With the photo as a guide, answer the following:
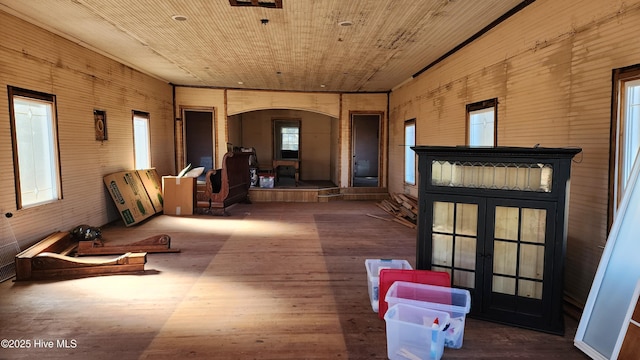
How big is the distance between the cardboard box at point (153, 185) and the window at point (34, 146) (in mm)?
2422

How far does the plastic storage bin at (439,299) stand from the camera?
277 cm

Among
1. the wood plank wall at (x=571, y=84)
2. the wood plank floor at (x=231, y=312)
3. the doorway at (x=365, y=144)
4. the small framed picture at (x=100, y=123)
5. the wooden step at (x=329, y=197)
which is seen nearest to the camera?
the wood plank floor at (x=231, y=312)

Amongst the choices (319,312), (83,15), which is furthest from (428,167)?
(83,15)

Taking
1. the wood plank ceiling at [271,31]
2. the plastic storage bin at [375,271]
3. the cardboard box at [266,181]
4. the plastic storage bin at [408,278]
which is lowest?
the plastic storage bin at [375,271]

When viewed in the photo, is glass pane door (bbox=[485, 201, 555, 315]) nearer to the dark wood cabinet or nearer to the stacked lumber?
Answer: the dark wood cabinet

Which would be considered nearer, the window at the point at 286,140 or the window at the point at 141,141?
the window at the point at 141,141

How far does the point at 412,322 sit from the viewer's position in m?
2.77

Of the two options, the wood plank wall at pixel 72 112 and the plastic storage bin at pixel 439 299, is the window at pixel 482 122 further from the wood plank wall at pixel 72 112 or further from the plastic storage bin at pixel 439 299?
the wood plank wall at pixel 72 112

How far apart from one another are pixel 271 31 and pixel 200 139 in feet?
20.1

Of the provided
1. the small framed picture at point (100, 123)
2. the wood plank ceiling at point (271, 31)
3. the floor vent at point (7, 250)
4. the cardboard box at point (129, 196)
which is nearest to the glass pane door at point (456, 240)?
the wood plank ceiling at point (271, 31)

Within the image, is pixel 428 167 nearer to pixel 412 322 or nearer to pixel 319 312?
pixel 412 322

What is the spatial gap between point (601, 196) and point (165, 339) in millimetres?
3809

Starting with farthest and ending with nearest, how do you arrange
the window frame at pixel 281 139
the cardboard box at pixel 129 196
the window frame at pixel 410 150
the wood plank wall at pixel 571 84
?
the window frame at pixel 281 139
the window frame at pixel 410 150
the cardboard box at pixel 129 196
the wood plank wall at pixel 571 84

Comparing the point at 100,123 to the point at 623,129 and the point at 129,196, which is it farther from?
the point at 623,129
